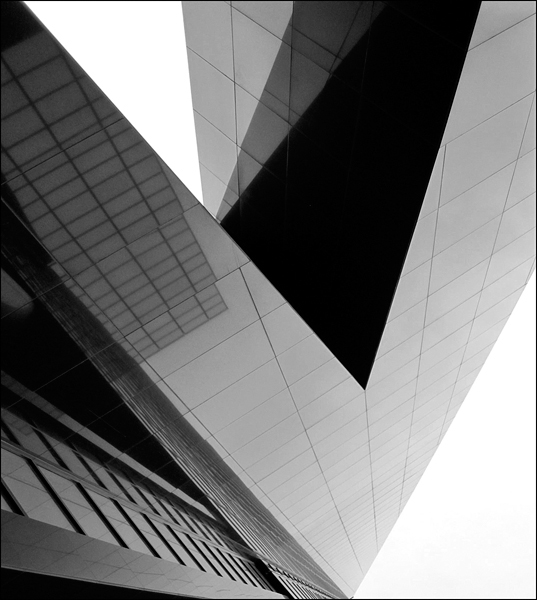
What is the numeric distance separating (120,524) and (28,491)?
12.2 feet

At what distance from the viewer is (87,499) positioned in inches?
429

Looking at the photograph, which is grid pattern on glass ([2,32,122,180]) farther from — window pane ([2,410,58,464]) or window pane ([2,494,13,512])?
window pane ([2,494,13,512])

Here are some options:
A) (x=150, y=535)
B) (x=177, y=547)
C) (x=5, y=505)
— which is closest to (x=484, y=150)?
(x=5, y=505)

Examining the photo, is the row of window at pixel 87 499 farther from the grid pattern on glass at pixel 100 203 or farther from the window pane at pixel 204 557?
the grid pattern on glass at pixel 100 203

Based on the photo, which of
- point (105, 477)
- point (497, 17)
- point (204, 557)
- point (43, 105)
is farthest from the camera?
point (204, 557)

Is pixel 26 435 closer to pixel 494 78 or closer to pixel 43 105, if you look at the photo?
pixel 43 105

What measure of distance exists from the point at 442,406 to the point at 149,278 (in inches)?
637

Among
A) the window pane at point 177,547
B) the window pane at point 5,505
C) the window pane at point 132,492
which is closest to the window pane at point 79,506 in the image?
the window pane at point 132,492

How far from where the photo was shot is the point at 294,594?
3781 centimetres

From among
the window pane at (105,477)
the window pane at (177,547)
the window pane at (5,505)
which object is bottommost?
the window pane at (177,547)

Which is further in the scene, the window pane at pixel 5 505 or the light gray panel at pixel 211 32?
the window pane at pixel 5 505

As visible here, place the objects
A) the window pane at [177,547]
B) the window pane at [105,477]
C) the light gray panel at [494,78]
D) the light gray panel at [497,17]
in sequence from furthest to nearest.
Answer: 1. the window pane at [177,547]
2. the window pane at [105,477]
3. the light gray panel at [494,78]
4. the light gray panel at [497,17]

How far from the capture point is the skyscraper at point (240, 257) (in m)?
5.79

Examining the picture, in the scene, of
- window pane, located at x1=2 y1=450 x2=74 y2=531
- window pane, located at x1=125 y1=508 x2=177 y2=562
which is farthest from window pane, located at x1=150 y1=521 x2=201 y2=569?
window pane, located at x1=2 y1=450 x2=74 y2=531
